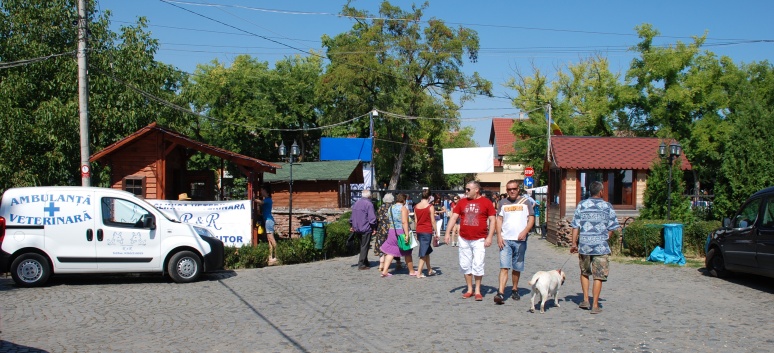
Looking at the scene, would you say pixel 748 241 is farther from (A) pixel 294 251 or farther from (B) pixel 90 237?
(B) pixel 90 237

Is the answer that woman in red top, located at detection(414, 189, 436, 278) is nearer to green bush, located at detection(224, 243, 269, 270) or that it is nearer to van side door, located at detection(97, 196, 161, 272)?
green bush, located at detection(224, 243, 269, 270)

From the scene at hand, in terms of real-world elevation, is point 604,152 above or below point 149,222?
above

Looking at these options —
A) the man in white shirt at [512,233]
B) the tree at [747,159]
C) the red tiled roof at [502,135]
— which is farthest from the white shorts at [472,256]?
the red tiled roof at [502,135]

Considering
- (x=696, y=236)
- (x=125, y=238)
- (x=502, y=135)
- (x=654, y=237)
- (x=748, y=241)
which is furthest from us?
(x=502, y=135)

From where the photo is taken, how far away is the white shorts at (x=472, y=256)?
10.4 m

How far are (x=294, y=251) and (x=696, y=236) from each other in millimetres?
9902

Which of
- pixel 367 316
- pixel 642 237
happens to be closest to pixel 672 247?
pixel 642 237

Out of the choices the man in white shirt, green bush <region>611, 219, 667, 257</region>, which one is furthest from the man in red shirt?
green bush <region>611, 219, 667, 257</region>

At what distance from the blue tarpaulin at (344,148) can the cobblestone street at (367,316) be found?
24.1 metres

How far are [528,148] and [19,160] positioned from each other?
30.1 metres

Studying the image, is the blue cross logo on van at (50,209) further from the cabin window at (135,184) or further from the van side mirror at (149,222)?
the cabin window at (135,184)

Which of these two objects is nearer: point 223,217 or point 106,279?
point 106,279

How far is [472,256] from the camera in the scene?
10477 millimetres

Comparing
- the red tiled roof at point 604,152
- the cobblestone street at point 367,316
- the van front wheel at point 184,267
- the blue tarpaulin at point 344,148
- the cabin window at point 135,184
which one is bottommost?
the cobblestone street at point 367,316
